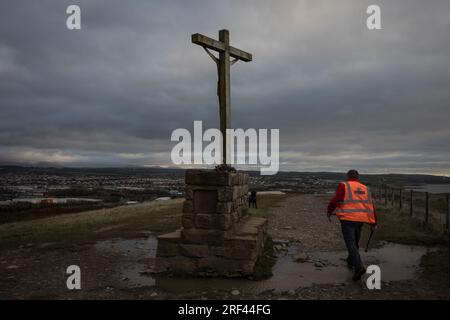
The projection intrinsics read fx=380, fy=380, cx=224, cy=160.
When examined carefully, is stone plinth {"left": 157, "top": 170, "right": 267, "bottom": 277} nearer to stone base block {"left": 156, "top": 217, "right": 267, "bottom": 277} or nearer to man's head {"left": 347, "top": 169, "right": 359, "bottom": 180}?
stone base block {"left": 156, "top": 217, "right": 267, "bottom": 277}

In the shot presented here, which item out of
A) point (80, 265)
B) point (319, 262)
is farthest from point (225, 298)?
point (80, 265)

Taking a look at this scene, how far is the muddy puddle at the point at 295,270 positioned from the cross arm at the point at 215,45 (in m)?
Result: 5.08

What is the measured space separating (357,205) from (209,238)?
307 centimetres

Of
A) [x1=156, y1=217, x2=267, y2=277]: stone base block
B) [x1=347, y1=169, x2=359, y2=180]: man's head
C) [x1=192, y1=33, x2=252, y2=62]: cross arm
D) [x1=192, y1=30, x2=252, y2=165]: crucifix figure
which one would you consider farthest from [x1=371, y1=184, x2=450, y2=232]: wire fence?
[x1=192, y1=33, x2=252, y2=62]: cross arm

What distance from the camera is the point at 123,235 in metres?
12.9

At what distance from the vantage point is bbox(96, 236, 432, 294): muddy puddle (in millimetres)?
6972

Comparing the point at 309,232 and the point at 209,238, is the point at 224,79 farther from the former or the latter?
the point at 309,232

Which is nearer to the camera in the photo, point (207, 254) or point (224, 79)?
point (207, 254)

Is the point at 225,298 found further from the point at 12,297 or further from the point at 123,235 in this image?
the point at 123,235

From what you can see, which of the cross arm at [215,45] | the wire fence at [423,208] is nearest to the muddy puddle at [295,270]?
the wire fence at [423,208]

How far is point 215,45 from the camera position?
29.1 ft

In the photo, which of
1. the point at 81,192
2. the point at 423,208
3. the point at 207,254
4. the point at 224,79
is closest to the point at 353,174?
the point at 207,254

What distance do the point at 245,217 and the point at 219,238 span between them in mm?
2559

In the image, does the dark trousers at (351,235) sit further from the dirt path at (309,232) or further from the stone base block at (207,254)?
the dirt path at (309,232)
